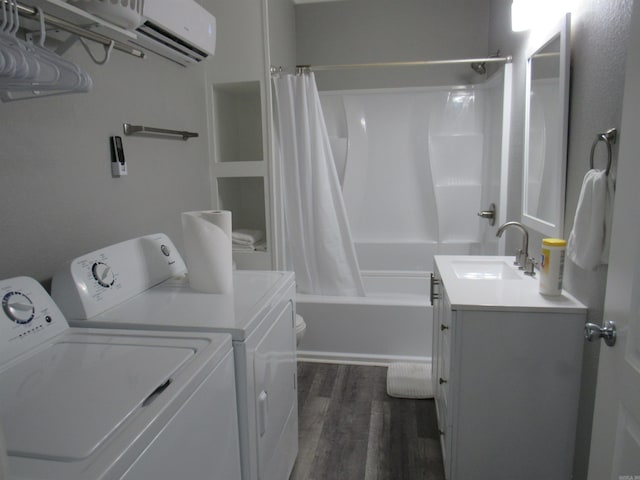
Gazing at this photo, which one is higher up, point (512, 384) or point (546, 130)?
point (546, 130)

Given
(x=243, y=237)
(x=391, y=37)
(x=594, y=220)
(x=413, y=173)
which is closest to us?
(x=594, y=220)

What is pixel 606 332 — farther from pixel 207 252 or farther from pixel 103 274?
pixel 103 274

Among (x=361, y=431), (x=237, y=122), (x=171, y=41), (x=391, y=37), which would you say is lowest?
(x=361, y=431)

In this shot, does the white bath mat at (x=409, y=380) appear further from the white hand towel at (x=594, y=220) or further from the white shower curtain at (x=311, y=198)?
the white hand towel at (x=594, y=220)

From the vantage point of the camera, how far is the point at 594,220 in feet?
4.12

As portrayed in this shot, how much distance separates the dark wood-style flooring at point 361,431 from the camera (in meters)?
1.85

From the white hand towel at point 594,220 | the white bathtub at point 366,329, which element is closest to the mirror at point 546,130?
the white hand towel at point 594,220

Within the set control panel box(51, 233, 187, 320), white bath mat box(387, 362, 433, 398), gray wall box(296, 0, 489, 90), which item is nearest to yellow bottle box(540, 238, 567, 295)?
white bath mat box(387, 362, 433, 398)

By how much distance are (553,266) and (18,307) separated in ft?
5.48

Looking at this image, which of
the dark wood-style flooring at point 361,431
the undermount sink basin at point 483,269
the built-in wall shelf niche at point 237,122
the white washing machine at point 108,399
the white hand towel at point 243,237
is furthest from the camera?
the white hand towel at point 243,237

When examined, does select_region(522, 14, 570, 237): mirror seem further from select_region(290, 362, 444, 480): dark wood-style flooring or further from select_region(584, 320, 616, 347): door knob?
select_region(290, 362, 444, 480): dark wood-style flooring

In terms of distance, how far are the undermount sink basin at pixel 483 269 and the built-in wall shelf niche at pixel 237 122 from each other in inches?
58.6

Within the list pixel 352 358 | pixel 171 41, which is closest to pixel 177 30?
pixel 171 41

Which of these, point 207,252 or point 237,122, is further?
point 237,122
